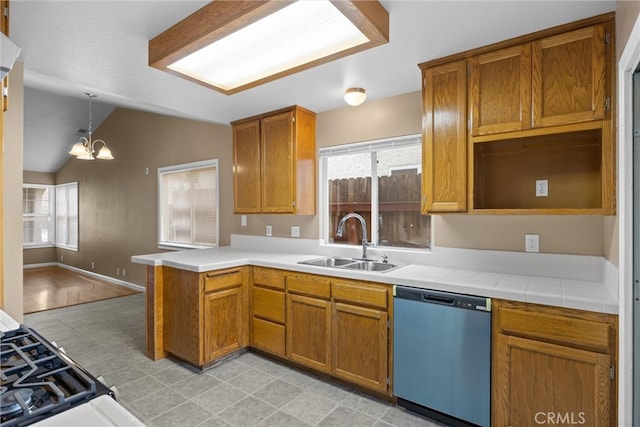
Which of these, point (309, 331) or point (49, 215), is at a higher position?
point (49, 215)

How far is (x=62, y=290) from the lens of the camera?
5.83 meters

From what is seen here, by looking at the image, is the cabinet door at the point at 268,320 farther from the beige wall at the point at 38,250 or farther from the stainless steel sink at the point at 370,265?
the beige wall at the point at 38,250

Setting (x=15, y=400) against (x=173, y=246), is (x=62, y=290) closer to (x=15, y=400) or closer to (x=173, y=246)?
(x=173, y=246)

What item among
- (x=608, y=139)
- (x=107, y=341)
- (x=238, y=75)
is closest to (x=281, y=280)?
(x=238, y=75)

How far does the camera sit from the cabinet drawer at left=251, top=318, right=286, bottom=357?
284 centimetres

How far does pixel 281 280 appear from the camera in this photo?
2.83 metres

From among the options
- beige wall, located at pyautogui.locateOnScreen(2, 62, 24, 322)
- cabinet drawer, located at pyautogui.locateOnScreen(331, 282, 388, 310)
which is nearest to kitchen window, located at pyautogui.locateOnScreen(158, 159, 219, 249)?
beige wall, located at pyautogui.locateOnScreen(2, 62, 24, 322)

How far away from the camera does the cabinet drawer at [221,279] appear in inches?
109

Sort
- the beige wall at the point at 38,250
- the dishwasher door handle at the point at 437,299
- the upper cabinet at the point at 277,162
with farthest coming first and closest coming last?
the beige wall at the point at 38,250 < the upper cabinet at the point at 277,162 < the dishwasher door handle at the point at 437,299

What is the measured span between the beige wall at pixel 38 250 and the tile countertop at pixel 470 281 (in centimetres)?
773

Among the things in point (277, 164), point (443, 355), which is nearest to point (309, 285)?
point (443, 355)

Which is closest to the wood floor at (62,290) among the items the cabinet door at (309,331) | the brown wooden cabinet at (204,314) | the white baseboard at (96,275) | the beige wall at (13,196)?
the white baseboard at (96,275)

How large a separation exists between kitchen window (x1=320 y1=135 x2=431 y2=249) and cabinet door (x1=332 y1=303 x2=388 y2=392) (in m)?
0.86

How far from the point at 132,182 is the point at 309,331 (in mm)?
4902
